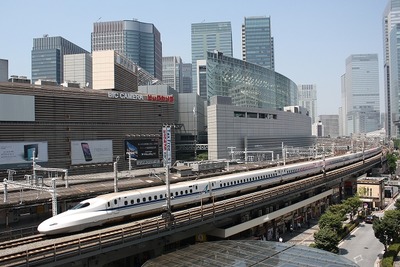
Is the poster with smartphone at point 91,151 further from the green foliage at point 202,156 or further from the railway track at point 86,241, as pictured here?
the green foliage at point 202,156

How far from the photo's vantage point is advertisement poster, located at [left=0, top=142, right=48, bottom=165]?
6159cm

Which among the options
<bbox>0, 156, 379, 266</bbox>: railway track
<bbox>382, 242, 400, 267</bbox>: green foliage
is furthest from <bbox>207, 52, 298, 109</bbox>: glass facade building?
<bbox>0, 156, 379, 266</bbox>: railway track

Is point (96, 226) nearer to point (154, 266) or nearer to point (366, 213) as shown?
point (154, 266)

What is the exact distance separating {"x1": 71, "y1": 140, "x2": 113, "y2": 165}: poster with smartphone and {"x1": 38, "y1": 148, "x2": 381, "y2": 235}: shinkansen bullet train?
3626cm

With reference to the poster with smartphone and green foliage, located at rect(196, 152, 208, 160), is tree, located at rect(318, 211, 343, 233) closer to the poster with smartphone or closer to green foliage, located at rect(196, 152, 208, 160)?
the poster with smartphone

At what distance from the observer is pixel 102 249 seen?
23.8 meters

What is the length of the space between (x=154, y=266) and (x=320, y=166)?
54.8 metres

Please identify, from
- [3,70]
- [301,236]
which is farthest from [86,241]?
[3,70]

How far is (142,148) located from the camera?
270 ft

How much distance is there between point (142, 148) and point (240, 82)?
3377 inches

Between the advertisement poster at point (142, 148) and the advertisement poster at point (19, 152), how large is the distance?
59.6ft

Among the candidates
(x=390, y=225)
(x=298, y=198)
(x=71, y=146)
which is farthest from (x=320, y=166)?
(x=71, y=146)

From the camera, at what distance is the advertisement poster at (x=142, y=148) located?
80000mm

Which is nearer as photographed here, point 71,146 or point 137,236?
point 137,236
